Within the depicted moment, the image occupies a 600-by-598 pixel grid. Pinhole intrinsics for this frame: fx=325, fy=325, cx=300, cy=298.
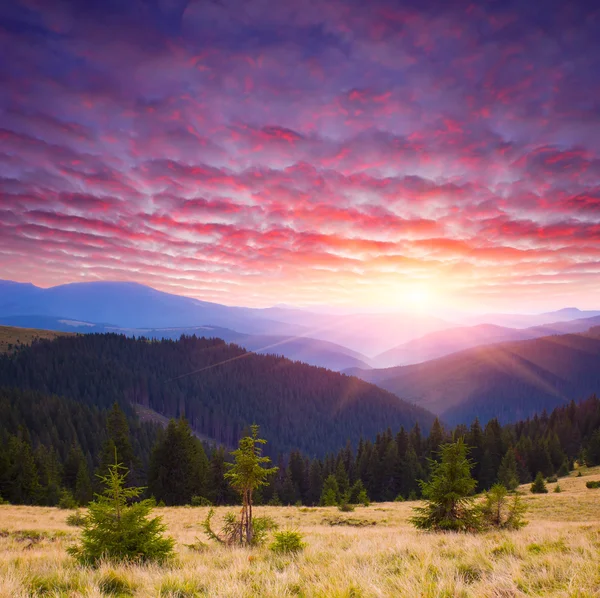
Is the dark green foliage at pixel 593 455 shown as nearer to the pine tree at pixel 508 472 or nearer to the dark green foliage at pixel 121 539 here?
the pine tree at pixel 508 472

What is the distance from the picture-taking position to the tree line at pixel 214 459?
41.7 m

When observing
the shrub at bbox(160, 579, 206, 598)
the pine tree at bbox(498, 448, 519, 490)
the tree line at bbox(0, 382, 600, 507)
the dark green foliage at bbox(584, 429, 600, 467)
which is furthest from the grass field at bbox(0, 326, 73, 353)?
the dark green foliage at bbox(584, 429, 600, 467)

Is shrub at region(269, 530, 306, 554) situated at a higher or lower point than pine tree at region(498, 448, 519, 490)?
higher

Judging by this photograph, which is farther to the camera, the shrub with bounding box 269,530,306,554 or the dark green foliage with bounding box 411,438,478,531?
the dark green foliage with bounding box 411,438,478,531

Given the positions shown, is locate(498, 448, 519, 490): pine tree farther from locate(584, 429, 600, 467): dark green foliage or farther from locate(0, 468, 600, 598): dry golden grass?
locate(0, 468, 600, 598): dry golden grass

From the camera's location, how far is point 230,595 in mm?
5066

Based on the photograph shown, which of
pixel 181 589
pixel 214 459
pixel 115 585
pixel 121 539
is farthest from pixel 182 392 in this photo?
pixel 181 589

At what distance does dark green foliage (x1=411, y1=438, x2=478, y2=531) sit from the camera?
13.8m

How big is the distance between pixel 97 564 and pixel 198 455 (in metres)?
41.6

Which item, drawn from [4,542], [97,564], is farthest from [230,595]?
[4,542]

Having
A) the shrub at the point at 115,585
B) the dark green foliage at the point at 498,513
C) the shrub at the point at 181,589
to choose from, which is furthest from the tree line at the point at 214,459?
the shrub at the point at 181,589

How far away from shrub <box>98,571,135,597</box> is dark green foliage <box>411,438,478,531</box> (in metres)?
12.3

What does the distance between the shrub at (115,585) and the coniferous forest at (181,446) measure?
1253 cm

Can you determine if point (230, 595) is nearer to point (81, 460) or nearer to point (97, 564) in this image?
point (97, 564)
